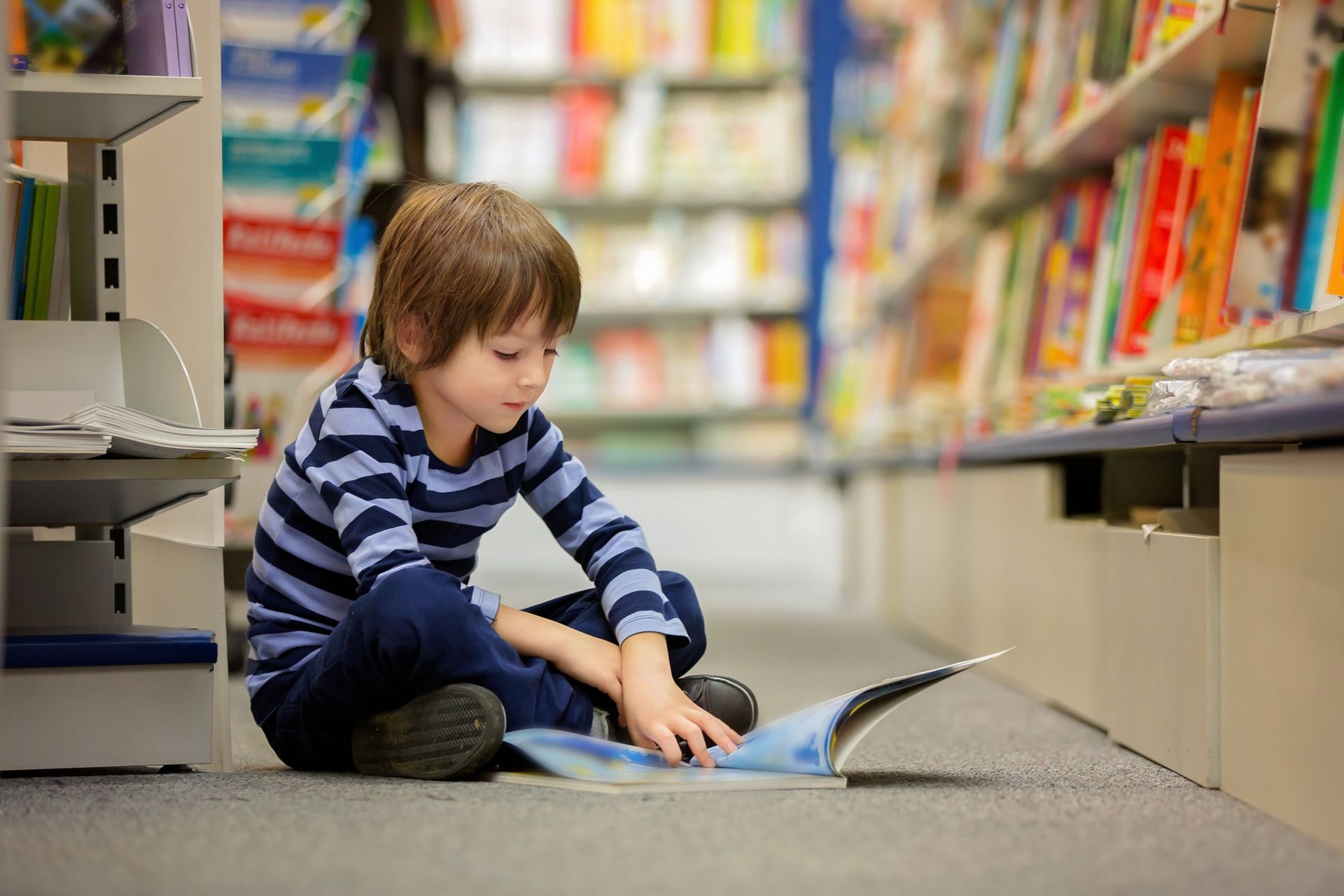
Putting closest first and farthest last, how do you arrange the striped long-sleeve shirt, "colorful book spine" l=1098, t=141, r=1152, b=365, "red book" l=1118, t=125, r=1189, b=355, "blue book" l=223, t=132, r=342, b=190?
1. the striped long-sleeve shirt
2. "red book" l=1118, t=125, r=1189, b=355
3. "colorful book spine" l=1098, t=141, r=1152, b=365
4. "blue book" l=223, t=132, r=342, b=190

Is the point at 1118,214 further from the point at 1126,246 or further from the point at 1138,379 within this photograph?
the point at 1138,379

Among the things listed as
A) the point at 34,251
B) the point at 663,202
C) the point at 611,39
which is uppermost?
the point at 611,39

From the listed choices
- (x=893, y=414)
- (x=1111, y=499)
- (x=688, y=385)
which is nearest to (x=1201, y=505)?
(x=1111, y=499)

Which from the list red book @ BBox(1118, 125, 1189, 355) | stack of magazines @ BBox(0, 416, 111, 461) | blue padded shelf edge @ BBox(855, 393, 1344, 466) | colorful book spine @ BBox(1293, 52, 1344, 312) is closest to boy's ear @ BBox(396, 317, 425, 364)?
stack of magazines @ BBox(0, 416, 111, 461)

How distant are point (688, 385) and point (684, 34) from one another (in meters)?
1.28

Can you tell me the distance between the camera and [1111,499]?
175 cm

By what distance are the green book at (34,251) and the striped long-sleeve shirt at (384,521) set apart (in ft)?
1.21

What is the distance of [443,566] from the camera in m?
1.38

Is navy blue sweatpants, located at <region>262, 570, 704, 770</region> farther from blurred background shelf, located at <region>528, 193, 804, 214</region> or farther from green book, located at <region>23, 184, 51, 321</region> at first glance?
blurred background shelf, located at <region>528, 193, 804, 214</region>

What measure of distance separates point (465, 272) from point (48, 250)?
51cm

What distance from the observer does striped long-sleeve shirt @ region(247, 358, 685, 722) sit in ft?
3.96

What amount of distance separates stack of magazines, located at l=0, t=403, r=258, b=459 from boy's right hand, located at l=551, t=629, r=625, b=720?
1.14 feet

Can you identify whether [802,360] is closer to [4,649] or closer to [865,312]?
[865,312]

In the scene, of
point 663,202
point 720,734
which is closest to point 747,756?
point 720,734
